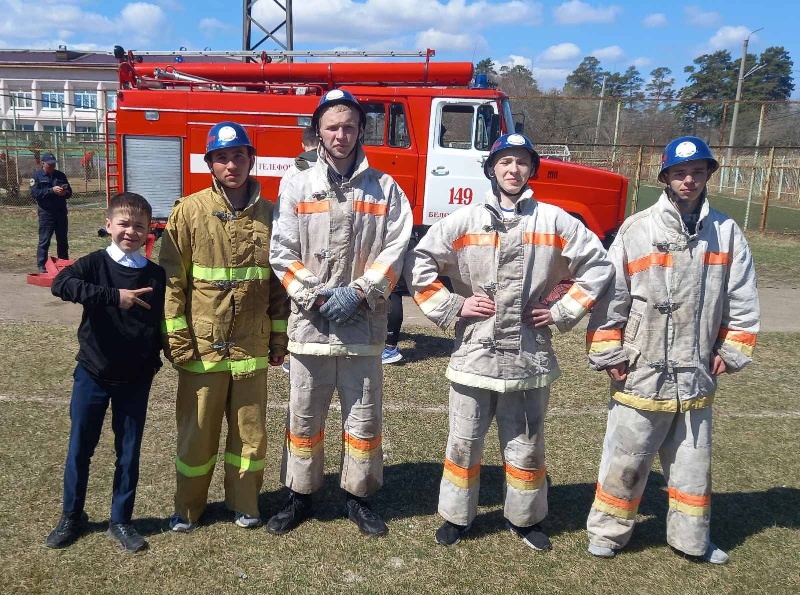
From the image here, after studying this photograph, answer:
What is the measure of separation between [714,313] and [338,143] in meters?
1.99

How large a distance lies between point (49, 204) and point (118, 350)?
8260 millimetres

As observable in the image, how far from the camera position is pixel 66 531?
3.21m

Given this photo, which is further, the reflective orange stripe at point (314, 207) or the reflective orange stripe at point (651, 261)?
the reflective orange stripe at point (314, 207)

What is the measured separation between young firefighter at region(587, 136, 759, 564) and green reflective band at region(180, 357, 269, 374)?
65.6 inches

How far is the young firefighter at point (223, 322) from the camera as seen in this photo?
3184mm

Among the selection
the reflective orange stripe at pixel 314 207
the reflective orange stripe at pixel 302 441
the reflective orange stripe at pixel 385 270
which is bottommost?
the reflective orange stripe at pixel 302 441

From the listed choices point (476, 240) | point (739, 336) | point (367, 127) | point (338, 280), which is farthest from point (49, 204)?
point (739, 336)

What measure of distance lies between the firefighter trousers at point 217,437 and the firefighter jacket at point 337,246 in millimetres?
380

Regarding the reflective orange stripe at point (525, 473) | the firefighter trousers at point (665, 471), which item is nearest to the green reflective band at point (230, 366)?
the reflective orange stripe at point (525, 473)

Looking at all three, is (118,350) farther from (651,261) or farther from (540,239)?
(651,261)

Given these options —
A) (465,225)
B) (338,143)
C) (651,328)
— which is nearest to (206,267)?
(338,143)

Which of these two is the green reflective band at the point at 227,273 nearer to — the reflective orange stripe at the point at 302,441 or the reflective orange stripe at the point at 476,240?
the reflective orange stripe at the point at 302,441

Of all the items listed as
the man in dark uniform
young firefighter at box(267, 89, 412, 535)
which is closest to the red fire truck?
the man in dark uniform

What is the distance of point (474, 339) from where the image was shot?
10.5 feet
